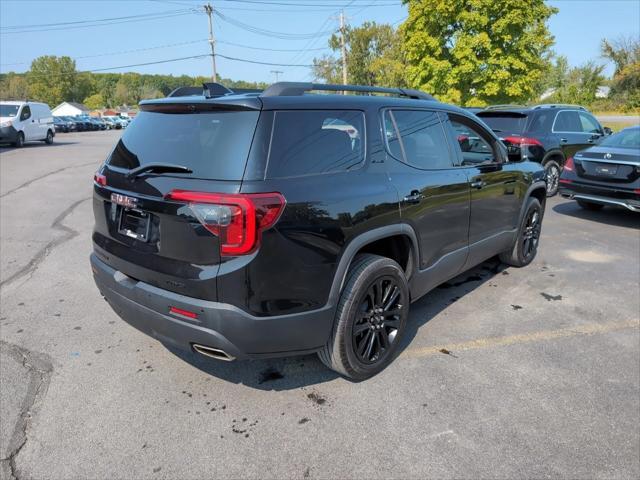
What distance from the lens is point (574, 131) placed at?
10094 millimetres

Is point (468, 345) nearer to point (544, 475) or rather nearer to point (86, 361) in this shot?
point (544, 475)

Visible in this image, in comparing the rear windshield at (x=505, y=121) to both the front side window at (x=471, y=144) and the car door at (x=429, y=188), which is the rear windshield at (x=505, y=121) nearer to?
the front side window at (x=471, y=144)

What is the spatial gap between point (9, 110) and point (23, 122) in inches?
27.7

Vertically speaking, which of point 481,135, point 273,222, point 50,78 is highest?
point 50,78

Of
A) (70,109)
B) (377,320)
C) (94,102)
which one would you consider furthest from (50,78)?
(377,320)

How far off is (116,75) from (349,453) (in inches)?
6938

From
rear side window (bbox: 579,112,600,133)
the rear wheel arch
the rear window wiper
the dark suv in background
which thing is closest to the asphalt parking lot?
the rear wheel arch

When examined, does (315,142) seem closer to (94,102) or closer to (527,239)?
(527,239)

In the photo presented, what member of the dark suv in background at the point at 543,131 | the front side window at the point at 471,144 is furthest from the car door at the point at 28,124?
the front side window at the point at 471,144

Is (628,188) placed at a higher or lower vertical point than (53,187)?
higher

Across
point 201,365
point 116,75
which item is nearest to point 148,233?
point 201,365

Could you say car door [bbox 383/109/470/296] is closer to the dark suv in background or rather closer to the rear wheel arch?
the rear wheel arch

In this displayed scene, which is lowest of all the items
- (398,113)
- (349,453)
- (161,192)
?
(349,453)

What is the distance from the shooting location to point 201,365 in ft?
11.0
